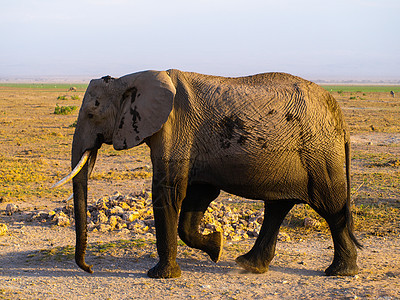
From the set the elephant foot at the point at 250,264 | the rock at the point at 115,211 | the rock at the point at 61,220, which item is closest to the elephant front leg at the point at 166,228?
the elephant foot at the point at 250,264

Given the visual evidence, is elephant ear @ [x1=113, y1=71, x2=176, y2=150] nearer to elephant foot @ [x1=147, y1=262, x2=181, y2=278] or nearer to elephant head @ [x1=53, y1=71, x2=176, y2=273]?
elephant head @ [x1=53, y1=71, x2=176, y2=273]

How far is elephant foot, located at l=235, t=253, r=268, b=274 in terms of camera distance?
6.98m

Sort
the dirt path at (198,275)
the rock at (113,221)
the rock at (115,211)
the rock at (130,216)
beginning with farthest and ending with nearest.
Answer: the rock at (115,211), the rock at (130,216), the rock at (113,221), the dirt path at (198,275)

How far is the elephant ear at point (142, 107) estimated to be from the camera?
6344 millimetres

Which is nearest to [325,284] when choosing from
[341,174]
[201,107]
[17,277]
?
[341,174]

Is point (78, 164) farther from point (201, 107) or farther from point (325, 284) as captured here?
point (325, 284)

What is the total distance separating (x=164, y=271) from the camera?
662cm

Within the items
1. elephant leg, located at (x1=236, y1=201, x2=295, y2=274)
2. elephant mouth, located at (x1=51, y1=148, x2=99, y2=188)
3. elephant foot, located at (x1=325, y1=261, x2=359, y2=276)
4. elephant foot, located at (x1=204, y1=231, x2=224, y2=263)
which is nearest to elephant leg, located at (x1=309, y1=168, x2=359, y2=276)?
elephant foot, located at (x1=325, y1=261, x2=359, y2=276)

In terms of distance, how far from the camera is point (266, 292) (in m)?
6.25

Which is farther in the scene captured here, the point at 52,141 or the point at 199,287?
the point at 52,141

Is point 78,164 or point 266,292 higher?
point 78,164

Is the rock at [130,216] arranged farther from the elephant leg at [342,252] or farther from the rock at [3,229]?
the elephant leg at [342,252]

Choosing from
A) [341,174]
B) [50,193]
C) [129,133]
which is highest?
[129,133]

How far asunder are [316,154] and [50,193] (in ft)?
25.5
